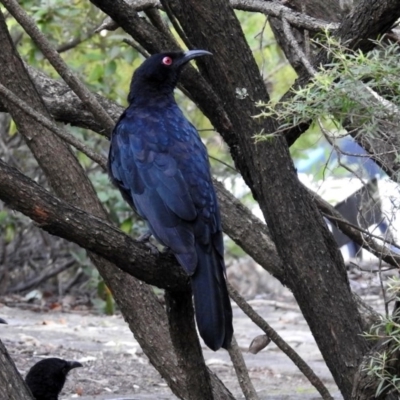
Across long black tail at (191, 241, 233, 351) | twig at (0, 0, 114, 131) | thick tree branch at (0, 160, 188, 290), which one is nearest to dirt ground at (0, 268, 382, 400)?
twig at (0, 0, 114, 131)

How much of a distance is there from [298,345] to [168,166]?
210 inches

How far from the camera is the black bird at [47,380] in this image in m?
6.29

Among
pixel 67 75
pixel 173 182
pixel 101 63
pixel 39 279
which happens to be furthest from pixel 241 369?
pixel 39 279

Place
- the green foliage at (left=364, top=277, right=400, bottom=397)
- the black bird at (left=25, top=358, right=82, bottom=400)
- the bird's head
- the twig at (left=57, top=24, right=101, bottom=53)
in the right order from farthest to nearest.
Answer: the twig at (left=57, top=24, right=101, bottom=53), the black bird at (left=25, top=358, right=82, bottom=400), the bird's head, the green foliage at (left=364, top=277, right=400, bottom=397)

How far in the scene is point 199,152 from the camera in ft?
15.3

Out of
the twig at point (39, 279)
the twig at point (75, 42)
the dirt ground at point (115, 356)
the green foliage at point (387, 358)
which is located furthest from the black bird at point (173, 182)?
the twig at point (39, 279)

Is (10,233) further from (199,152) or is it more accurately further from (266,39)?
(199,152)

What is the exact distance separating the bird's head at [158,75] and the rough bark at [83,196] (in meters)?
0.47

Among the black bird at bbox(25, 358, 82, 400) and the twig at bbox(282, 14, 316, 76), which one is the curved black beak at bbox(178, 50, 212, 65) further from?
the black bird at bbox(25, 358, 82, 400)

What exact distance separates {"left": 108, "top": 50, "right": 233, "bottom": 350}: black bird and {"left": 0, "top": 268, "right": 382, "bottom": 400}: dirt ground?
2260 millimetres

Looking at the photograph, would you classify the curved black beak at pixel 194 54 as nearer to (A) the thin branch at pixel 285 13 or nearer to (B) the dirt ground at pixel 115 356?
(A) the thin branch at pixel 285 13

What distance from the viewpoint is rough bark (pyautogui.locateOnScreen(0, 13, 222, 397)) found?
4949mm

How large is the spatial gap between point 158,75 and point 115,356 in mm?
4104

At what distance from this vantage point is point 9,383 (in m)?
3.90
